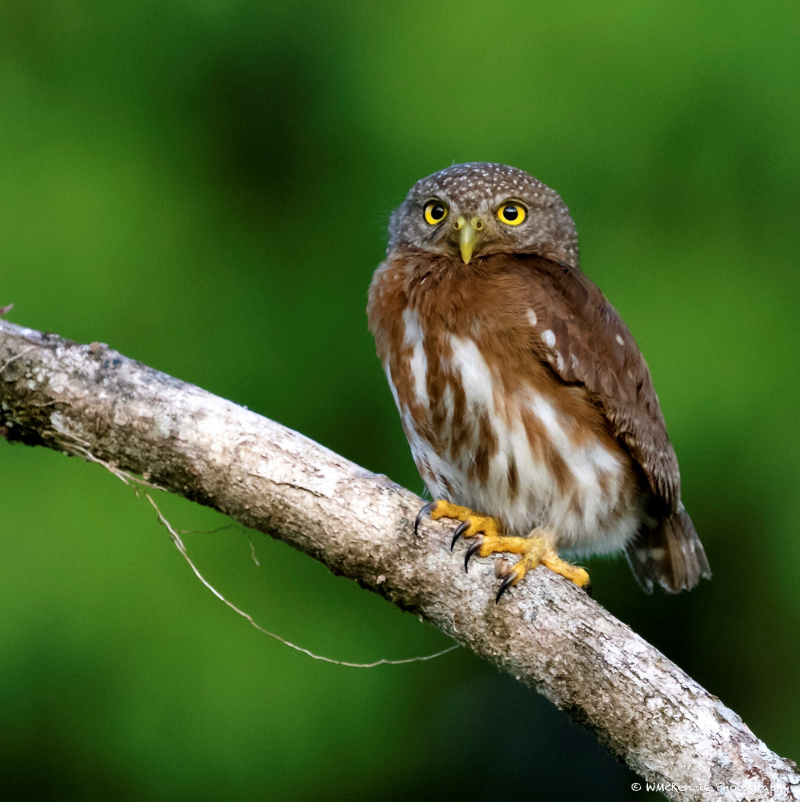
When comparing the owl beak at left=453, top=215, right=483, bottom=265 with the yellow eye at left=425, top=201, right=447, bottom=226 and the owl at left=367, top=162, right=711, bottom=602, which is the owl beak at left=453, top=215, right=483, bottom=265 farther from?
the yellow eye at left=425, top=201, right=447, bottom=226

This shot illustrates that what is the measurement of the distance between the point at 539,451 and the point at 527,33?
87.2 inches

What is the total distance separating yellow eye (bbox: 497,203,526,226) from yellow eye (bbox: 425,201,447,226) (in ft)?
0.55

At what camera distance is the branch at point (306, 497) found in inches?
91.5

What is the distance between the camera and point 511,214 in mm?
3086

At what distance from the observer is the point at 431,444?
3.02 meters

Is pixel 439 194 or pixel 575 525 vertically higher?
pixel 439 194

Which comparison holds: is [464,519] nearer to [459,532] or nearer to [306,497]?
[459,532]

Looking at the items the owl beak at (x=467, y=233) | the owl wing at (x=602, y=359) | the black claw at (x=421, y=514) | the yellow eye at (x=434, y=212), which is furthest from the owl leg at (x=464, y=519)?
the yellow eye at (x=434, y=212)

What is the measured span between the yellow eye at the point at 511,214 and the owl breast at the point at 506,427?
1.42 feet

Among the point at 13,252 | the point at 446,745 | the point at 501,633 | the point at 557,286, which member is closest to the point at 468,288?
the point at 557,286

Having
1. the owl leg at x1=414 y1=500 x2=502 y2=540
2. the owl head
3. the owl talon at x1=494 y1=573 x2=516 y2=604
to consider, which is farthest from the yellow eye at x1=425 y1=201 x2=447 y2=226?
the owl talon at x1=494 y1=573 x2=516 y2=604

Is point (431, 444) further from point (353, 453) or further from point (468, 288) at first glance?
point (353, 453)

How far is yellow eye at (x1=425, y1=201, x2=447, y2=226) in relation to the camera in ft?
10.1

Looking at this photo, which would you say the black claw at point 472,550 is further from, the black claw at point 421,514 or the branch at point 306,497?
the black claw at point 421,514
